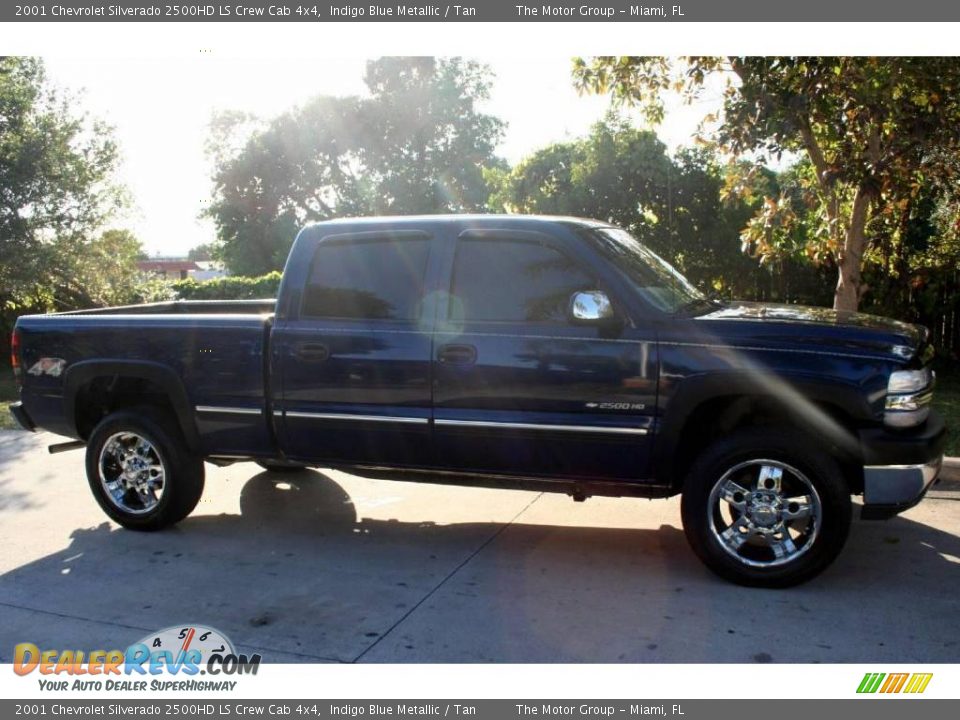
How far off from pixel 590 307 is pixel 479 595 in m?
1.60

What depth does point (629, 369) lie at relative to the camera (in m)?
4.91

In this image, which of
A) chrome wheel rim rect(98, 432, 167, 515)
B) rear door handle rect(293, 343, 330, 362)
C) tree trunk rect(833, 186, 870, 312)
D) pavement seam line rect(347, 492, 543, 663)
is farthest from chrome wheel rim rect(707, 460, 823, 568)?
tree trunk rect(833, 186, 870, 312)

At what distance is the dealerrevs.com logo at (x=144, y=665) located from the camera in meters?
3.99

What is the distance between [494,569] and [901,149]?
5874 millimetres

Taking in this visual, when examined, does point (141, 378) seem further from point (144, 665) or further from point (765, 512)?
point (765, 512)

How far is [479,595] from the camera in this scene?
4.77m

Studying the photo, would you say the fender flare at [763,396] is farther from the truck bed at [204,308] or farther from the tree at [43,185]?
the tree at [43,185]

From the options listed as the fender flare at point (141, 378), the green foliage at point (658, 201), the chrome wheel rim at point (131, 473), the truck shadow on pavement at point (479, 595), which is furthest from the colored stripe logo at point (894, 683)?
the green foliage at point (658, 201)

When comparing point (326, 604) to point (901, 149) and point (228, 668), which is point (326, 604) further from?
point (901, 149)

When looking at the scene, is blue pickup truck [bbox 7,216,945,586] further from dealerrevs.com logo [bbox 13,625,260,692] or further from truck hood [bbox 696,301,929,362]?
dealerrevs.com logo [bbox 13,625,260,692]

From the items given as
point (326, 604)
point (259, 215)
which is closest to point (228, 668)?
point (326, 604)

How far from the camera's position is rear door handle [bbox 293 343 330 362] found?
5492mm

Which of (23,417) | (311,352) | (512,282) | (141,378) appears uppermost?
(512,282)

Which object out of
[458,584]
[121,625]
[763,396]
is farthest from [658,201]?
[121,625]
